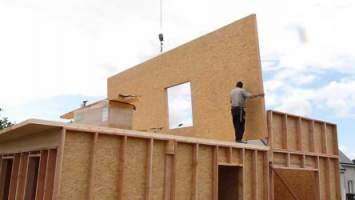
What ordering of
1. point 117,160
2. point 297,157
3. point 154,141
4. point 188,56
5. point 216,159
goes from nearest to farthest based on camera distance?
point 117,160 < point 154,141 < point 216,159 < point 297,157 < point 188,56

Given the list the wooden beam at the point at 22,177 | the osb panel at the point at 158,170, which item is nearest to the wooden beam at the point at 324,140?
the osb panel at the point at 158,170

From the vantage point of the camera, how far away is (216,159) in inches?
360

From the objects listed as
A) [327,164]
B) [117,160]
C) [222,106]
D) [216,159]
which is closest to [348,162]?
[327,164]

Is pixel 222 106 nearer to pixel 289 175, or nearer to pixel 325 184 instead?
pixel 289 175

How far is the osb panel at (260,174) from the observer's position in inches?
390

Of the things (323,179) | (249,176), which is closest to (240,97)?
(249,176)

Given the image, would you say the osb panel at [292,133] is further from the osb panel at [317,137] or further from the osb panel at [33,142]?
the osb panel at [33,142]

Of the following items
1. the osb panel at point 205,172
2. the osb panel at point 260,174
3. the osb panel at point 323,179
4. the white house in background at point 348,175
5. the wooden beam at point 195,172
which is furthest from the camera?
the white house in background at point 348,175

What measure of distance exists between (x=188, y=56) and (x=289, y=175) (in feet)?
17.0

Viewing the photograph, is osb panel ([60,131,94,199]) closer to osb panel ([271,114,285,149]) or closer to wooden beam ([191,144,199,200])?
wooden beam ([191,144,199,200])

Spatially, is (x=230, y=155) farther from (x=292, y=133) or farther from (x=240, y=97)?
(x=292, y=133)

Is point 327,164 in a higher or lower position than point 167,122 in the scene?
lower

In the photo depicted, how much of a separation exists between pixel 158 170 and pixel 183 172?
68 centimetres

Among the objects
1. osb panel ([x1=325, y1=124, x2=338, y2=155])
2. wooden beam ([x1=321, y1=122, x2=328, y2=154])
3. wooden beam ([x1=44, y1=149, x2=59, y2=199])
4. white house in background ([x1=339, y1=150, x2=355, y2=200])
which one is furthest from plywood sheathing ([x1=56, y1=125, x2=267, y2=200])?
white house in background ([x1=339, y1=150, x2=355, y2=200])
